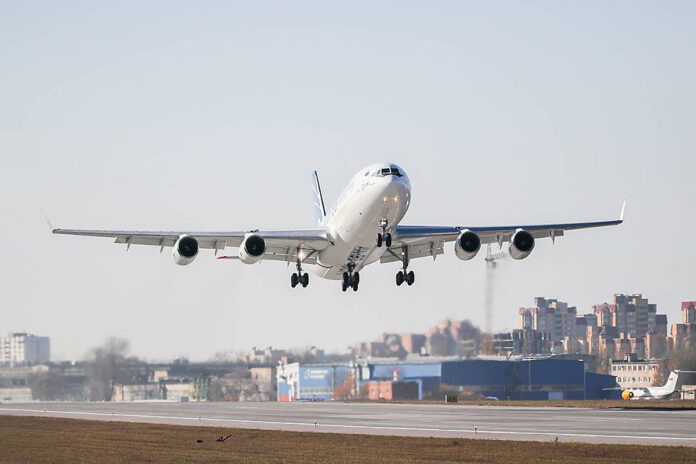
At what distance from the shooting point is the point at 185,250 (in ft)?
197

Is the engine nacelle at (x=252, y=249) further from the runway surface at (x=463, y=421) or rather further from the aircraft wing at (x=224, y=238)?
the runway surface at (x=463, y=421)

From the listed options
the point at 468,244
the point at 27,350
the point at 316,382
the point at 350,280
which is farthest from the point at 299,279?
the point at 27,350

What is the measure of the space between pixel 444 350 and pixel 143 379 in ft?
166

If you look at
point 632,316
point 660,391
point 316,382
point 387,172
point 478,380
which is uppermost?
point 387,172

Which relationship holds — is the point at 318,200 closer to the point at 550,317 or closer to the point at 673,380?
the point at 673,380

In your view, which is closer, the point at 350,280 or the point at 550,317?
the point at 350,280

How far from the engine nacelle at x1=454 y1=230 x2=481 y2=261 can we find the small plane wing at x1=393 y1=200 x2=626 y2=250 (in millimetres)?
453

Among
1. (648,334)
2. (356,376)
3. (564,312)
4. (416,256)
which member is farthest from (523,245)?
(564,312)

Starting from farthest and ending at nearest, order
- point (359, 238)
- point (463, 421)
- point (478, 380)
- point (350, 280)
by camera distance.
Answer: point (478, 380) → point (463, 421) → point (350, 280) → point (359, 238)

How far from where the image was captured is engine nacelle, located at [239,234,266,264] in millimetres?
60000

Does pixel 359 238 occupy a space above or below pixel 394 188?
below

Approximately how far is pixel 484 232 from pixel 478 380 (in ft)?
181

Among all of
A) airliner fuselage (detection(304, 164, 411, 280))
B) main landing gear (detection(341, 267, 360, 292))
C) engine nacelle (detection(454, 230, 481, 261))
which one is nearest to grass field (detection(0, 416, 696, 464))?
main landing gear (detection(341, 267, 360, 292))

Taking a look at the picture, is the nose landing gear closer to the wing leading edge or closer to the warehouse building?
the wing leading edge
